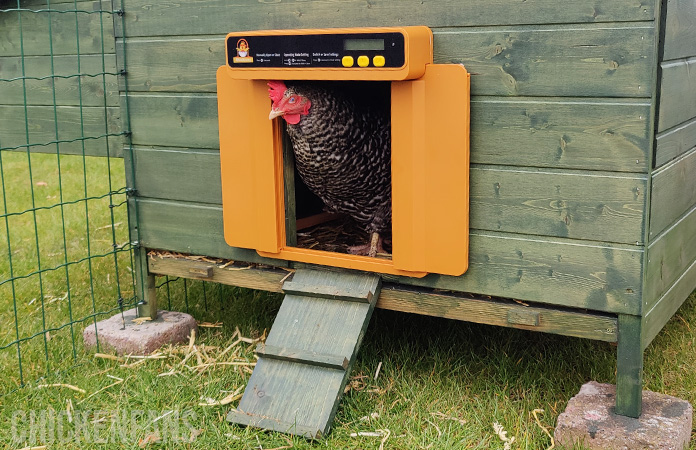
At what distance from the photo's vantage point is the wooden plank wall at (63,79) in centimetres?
378

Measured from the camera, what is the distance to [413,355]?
3.45 meters

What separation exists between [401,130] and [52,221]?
4097mm

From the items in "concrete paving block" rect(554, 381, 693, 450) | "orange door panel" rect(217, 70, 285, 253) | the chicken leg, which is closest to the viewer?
"concrete paving block" rect(554, 381, 693, 450)

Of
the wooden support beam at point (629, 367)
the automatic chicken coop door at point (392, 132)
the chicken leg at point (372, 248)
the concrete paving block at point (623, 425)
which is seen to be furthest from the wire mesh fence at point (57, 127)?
the wooden support beam at point (629, 367)

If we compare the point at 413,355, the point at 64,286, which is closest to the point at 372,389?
the point at 413,355

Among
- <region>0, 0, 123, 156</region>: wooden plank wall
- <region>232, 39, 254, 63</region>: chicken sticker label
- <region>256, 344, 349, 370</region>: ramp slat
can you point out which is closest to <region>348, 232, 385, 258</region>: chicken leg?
<region>256, 344, 349, 370</region>: ramp slat

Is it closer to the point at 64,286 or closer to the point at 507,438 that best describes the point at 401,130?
the point at 507,438

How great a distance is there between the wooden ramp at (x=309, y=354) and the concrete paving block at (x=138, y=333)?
0.77 metres

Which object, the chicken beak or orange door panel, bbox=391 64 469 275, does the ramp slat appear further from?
the chicken beak

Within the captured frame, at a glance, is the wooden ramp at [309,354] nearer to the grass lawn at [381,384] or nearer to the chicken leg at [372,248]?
the grass lawn at [381,384]

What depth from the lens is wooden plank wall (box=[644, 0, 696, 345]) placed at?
8.31ft

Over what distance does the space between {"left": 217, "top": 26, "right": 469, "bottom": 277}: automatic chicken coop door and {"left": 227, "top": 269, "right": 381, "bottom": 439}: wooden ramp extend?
118 mm

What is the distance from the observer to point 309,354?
2.87 metres

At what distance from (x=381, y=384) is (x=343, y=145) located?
0.98 m
